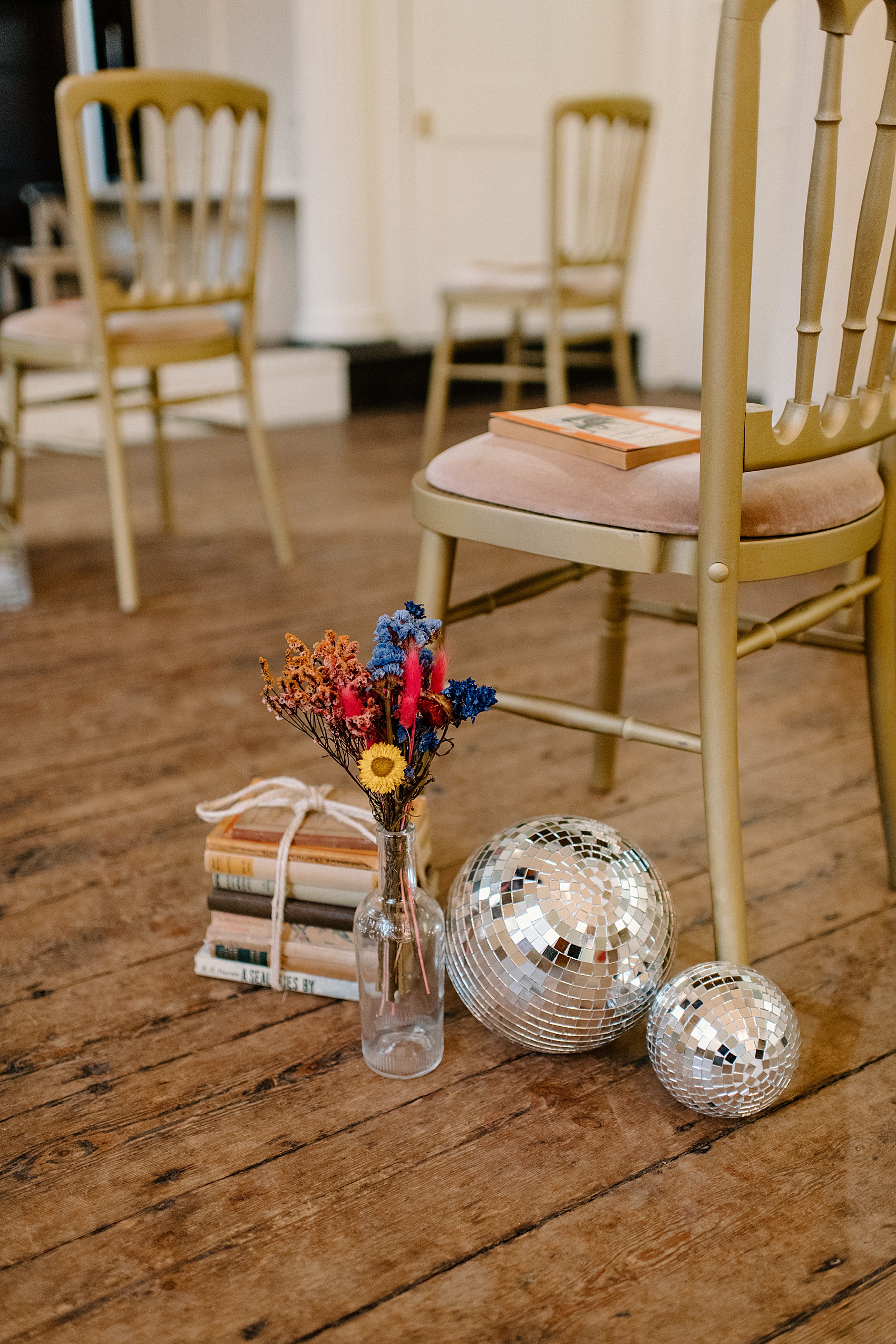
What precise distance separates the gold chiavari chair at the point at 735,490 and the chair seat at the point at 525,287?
6.61ft

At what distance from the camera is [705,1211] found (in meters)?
0.81

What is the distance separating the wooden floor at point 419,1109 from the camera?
2.45 feet

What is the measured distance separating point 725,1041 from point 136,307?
1.68 metres

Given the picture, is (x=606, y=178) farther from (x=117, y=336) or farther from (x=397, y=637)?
(x=397, y=637)

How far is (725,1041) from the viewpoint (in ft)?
2.80

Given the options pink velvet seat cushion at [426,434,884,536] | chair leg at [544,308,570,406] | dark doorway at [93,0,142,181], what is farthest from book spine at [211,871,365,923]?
dark doorway at [93,0,142,181]

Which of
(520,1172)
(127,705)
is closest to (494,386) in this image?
(127,705)

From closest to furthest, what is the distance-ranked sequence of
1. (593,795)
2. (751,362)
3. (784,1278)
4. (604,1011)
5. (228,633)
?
(784,1278)
(604,1011)
(593,795)
(228,633)
(751,362)

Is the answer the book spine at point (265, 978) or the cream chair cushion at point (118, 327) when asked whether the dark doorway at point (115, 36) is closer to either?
the cream chair cushion at point (118, 327)

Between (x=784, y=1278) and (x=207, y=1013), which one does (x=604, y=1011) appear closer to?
(x=784, y=1278)

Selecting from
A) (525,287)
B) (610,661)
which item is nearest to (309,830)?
(610,661)

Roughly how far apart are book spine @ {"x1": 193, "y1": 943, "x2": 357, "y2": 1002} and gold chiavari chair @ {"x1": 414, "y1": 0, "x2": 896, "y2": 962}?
297 millimetres

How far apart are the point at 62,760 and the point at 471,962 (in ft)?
2.69

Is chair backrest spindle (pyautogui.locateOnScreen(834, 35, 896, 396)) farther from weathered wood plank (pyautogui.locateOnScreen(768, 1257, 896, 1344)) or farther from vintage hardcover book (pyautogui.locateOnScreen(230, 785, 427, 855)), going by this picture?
weathered wood plank (pyautogui.locateOnScreen(768, 1257, 896, 1344))
